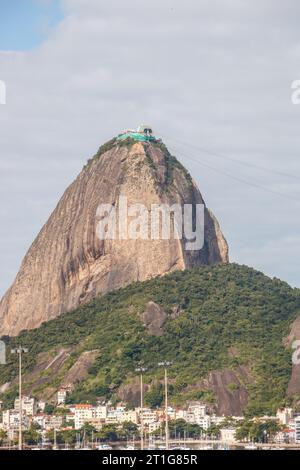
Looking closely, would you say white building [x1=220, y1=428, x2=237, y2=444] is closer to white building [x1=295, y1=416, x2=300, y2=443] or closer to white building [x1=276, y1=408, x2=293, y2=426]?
white building [x1=276, y1=408, x2=293, y2=426]

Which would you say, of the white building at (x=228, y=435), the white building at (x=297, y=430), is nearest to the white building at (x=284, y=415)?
the white building at (x=228, y=435)

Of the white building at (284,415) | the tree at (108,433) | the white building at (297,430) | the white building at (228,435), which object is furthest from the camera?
the white building at (284,415)

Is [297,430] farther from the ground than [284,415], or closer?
closer

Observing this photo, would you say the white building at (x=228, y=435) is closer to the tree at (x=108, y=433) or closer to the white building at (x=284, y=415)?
the white building at (x=284, y=415)

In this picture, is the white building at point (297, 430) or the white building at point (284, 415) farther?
the white building at point (284, 415)

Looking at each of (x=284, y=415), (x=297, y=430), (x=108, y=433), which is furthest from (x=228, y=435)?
(x=108, y=433)

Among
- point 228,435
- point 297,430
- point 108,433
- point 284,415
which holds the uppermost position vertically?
point 284,415

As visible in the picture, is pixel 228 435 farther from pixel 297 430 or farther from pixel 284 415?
pixel 297 430

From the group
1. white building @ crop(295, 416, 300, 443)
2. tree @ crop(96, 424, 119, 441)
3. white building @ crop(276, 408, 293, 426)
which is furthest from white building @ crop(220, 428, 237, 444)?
tree @ crop(96, 424, 119, 441)

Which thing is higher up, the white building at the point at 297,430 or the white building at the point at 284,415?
the white building at the point at 284,415

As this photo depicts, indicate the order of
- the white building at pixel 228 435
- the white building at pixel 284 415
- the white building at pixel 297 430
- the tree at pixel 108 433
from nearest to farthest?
the white building at pixel 297 430 < the white building at pixel 228 435 < the tree at pixel 108 433 < the white building at pixel 284 415
